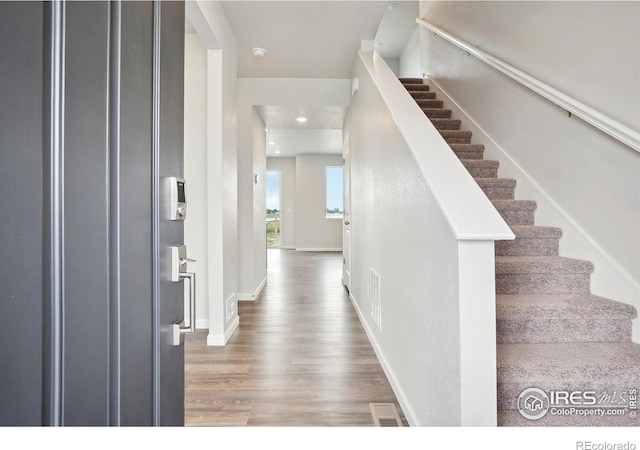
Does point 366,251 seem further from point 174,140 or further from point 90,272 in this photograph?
point 90,272

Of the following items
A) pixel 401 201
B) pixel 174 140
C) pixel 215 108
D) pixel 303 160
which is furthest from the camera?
pixel 303 160

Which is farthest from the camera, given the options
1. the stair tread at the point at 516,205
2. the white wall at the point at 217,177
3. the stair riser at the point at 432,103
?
the stair riser at the point at 432,103

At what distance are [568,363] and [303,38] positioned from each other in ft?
10.6

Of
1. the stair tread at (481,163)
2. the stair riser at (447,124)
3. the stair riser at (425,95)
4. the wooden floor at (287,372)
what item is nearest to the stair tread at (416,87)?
the stair riser at (425,95)

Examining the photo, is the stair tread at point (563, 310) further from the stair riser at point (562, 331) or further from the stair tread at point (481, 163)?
the stair tread at point (481, 163)

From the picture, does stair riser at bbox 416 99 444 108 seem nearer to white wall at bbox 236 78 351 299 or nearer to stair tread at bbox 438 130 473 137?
stair tread at bbox 438 130 473 137

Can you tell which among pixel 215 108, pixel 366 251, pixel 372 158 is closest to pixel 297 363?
pixel 366 251

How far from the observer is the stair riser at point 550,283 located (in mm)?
1811

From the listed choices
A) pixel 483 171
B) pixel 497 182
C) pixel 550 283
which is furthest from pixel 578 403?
pixel 483 171

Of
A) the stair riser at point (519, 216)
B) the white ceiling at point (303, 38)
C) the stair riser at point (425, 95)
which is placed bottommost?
the stair riser at point (519, 216)

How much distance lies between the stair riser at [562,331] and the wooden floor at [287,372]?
72 cm

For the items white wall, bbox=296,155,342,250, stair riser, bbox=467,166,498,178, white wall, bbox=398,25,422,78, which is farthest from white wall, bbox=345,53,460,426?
white wall, bbox=296,155,342,250
